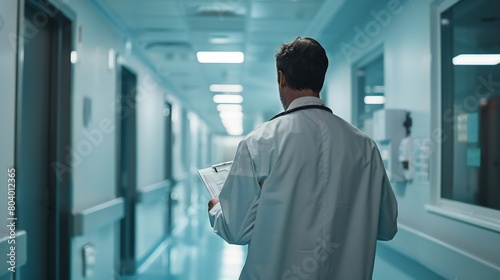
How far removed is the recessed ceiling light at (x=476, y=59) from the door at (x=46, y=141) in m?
2.55

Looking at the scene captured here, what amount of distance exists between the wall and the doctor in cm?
70

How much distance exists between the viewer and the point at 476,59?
2354 mm

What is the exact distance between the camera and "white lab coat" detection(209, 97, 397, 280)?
4.65 feet

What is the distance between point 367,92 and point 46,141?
3.01 m

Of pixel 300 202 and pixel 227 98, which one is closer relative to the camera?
pixel 300 202

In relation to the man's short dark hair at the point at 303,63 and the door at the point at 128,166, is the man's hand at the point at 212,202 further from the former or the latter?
the door at the point at 128,166

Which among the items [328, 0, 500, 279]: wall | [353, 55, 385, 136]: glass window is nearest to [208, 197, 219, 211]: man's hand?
[328, 0, 500, 279]: wall

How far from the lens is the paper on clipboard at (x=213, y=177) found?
1.66 meters

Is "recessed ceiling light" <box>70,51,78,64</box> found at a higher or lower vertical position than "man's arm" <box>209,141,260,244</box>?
higher

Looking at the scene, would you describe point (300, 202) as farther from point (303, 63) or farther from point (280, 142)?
point (303, 63)

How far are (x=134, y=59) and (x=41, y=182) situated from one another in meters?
2.67

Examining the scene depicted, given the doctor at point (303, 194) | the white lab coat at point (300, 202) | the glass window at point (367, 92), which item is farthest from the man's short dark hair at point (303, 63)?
the glass window at point (367, 92)

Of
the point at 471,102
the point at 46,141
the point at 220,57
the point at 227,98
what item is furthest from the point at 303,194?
the point at 227,98

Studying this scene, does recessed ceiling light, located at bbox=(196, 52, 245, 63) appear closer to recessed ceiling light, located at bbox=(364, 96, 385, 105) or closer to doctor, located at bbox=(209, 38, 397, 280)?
recessed ceiling light, located at bbox=(364, 96, 385, 105)
